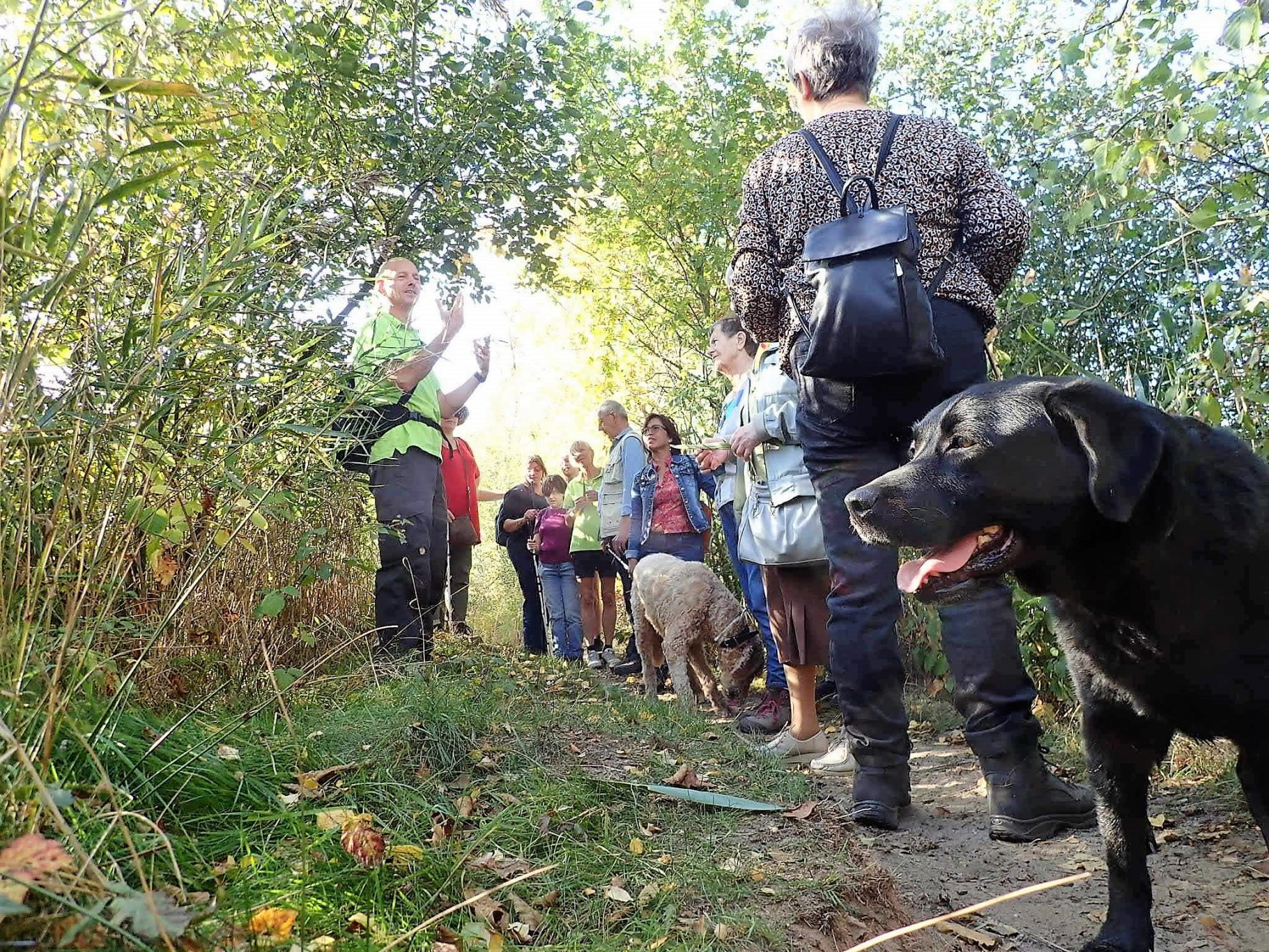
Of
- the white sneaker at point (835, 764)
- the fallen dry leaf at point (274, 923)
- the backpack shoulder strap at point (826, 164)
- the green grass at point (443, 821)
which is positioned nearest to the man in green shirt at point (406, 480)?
the green grass at point (443, 821)

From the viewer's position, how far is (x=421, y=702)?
311 cm

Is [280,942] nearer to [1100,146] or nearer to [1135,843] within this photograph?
[1135,843]

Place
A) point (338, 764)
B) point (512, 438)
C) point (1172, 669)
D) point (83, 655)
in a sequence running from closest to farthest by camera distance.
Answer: point (83, 655)
point (1172, 669)
point (338, 764)
point (512, 438)

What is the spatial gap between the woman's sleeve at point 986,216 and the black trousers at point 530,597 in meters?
6.84

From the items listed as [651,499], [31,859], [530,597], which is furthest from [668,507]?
[31,859]

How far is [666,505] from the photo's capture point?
7.01m

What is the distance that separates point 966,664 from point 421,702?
5.82ft

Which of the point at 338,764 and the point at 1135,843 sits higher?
the point at 338,764

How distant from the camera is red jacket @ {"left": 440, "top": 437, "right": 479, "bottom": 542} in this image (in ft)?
24.3

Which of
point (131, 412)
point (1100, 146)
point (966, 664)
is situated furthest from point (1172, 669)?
point (131, 412)

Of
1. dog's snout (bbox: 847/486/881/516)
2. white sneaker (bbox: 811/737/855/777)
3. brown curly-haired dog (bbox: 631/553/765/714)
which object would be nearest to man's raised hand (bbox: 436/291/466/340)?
brown curly-haired dog (bbox: 631/553/765/714)

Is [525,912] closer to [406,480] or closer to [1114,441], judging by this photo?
[1114,441]

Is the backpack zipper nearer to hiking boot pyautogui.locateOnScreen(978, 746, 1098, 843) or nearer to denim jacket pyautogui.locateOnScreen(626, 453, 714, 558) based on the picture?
hiking boot pyautogui.locateOnScreen(978, 746, 1098, 843)

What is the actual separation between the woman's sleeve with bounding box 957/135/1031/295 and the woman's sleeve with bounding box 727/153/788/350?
61cm
